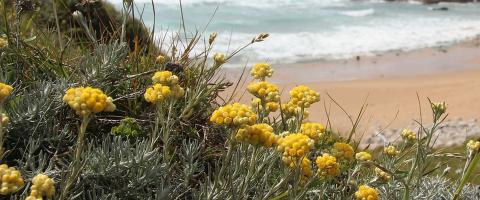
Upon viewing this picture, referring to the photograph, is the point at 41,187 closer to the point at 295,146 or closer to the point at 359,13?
the point at 295,146

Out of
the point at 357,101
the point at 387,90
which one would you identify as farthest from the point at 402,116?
the point at 387,90

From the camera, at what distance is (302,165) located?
195cm

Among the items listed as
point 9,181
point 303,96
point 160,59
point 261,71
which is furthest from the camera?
point 160,59

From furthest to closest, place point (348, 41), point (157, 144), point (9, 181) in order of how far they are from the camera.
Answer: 1. point (348, 41)
2. point (157, 144)
3. point (9, 181)

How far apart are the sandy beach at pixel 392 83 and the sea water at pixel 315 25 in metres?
1.03

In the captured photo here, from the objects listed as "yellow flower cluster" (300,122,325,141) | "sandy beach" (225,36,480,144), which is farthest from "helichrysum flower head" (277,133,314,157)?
"sandy beach" (225,36,480,144)

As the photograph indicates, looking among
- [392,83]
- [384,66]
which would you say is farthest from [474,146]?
[384,66]

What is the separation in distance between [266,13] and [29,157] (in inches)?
917

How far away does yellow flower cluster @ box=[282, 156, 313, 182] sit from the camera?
1819mm

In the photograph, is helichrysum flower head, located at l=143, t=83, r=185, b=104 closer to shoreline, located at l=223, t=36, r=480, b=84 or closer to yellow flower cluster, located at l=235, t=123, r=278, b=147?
yellow flower cluster, located at l=235, t=123, r=278, b=147

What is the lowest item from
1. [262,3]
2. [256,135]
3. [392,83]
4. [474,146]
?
[392,83]

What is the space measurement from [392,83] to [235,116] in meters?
12.9

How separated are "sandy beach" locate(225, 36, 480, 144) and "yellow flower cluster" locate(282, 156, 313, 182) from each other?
770 cm

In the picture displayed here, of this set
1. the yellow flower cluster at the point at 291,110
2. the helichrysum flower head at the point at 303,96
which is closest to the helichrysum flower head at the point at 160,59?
the yellow flower cluster at the point at 291,110
